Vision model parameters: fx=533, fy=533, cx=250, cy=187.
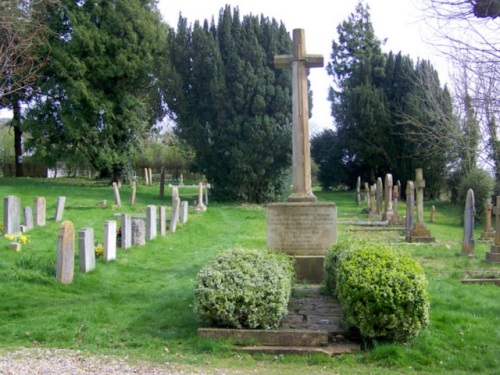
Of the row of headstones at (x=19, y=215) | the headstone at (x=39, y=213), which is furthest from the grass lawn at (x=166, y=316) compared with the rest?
the headstone at (x=39, y=213)

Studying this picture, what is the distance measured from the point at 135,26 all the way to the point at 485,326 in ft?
100

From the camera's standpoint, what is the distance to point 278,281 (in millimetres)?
6645

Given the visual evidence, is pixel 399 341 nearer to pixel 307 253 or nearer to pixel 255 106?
pixel 307 253

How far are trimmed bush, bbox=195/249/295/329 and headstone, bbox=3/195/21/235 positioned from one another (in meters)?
8.32

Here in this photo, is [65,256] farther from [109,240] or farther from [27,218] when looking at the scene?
[27,218]

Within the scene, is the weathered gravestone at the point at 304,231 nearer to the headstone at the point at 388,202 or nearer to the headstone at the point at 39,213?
the headstone at the point at 39,213

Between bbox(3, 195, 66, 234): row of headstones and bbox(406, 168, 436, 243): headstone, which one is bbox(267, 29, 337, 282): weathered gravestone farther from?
bbox(406, 168, 436, 243): headstone

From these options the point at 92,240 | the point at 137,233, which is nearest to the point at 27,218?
the point at 137,233

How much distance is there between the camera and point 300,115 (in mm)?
10500

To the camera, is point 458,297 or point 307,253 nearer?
point 458,297

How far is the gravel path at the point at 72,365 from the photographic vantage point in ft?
17.7

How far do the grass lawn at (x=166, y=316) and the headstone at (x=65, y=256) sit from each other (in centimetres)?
17

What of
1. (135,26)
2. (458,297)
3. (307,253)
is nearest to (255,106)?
(135,26)

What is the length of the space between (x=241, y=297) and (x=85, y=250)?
4.48 m
